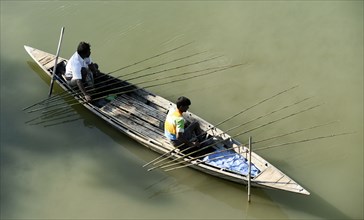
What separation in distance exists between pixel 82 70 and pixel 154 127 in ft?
4.44

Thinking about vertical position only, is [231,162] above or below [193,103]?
below

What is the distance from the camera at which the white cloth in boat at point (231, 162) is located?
7.46 meters

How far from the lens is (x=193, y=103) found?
8680 millimetres

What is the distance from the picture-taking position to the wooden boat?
7.25 m

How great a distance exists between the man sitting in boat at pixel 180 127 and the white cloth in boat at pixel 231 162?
0.28m

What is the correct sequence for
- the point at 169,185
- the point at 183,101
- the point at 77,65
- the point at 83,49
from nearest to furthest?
the point at 183,101 < the point at 169,185 < the point at 83,49 < the point at 77,65

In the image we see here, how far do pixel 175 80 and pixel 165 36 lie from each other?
3.54 ft

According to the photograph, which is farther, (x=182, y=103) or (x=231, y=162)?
(x=231, y=162)

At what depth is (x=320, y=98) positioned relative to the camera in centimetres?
862

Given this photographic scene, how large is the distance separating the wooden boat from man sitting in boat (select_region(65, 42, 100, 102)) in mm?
172

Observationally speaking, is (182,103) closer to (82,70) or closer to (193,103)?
(193,103)

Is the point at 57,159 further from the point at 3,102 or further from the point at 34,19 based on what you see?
the point at 34,19

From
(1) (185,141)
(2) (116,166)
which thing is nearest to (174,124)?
(1) (185,141)

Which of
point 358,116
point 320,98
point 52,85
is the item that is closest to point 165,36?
point 52,85
